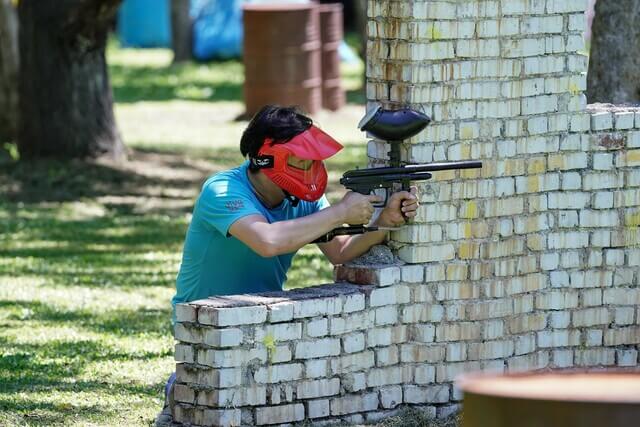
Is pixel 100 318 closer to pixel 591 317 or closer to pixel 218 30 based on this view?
pixel 591 317

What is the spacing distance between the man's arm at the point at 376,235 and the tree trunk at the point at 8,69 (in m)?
10.0

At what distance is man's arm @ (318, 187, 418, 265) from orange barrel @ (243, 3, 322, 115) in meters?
12.1

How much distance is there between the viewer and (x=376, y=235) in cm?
611

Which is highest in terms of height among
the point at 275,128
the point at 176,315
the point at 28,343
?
the point at 275,128

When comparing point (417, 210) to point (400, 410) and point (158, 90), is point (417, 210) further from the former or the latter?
point (158, 90)

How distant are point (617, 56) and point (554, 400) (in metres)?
6.25

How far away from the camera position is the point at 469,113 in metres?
6.18

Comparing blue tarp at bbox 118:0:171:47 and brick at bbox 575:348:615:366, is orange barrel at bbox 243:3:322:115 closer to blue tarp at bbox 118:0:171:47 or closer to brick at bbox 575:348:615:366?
brick at bbox 575:348:615:366

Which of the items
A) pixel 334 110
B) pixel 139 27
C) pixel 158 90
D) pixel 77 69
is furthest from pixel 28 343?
pixel 139 27

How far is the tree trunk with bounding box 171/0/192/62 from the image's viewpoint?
25.8 metres

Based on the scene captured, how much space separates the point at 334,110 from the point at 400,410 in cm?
1343

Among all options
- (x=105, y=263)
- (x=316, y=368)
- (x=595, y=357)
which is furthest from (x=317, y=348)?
(x=105, y=263)

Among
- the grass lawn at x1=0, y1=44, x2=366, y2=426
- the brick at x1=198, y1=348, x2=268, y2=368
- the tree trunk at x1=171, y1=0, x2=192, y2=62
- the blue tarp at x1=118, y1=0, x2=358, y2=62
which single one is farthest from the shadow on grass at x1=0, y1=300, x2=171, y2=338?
the blue tarp at x1=118, y1=0, x2=358, y2=62

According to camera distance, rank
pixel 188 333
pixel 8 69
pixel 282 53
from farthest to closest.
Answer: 1. pixel 282 53
2. pixel 8 69
3. pixel 188 333
